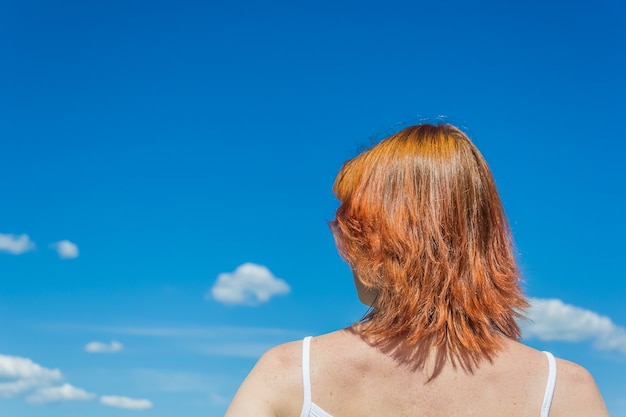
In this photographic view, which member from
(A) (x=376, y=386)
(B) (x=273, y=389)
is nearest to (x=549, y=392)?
(A) (x=376, y=386)

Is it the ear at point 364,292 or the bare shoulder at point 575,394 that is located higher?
the ear at point 364,292

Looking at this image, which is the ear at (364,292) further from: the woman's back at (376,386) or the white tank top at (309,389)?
A: the white tank top at (309,389)

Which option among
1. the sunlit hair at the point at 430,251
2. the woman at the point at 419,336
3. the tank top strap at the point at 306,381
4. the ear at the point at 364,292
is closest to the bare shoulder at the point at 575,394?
the woman at the point at 419,336

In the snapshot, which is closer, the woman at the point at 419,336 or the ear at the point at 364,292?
the woman at the point at 419,336

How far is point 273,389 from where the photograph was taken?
4246mm

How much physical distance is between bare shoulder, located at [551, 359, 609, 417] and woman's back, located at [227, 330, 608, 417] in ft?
0.10

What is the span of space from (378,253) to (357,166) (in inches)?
23.9

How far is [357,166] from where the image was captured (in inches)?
180

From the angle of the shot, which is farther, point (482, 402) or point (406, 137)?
point (406, 137)

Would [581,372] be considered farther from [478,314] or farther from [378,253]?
[378,253]

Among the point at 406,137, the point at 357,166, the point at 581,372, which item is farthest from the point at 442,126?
the point at 581,372

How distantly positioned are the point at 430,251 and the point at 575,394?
4.13 feet

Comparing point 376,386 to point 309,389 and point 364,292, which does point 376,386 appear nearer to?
point 309,389

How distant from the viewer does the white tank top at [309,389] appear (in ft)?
13.9
